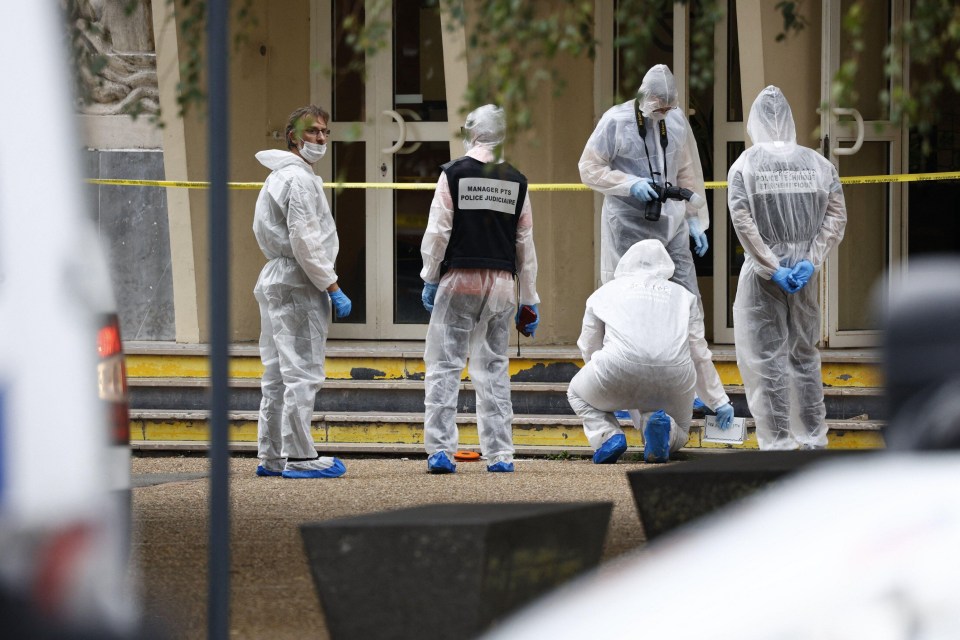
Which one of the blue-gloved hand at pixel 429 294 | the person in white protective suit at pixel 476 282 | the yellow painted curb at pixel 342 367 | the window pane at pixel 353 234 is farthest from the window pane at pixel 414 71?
the blue-gloved hand at pixel 429 294

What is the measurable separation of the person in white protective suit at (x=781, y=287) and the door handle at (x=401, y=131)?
11.7ft

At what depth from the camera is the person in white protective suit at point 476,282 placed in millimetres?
7848

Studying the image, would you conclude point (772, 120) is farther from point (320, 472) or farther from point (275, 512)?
point (275, 512)

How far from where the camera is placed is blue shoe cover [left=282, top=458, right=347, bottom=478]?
312 inches

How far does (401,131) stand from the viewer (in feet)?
37.1

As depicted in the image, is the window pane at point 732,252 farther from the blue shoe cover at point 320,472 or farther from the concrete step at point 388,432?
the blue shoe cover at point 320,472

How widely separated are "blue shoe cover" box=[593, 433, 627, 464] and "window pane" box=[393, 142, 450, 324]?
345cm

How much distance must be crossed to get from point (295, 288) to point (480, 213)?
102 centimetres

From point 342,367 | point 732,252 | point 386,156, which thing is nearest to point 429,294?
point 342,367

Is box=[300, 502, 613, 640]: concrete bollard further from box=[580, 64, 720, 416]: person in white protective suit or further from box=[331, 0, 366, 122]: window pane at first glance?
box=[331, 0, 366, 122]: window pane

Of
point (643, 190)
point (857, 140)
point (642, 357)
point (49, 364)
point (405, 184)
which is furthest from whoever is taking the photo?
point (405, 184)

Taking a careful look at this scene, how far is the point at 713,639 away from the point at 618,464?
709 cm

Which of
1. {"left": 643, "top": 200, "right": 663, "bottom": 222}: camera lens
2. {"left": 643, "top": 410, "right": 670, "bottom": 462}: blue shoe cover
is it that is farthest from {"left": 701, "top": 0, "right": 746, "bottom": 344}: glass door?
{"left": 643, "top": 410, "right": 670, "bottom": 462}: blue shoe cover

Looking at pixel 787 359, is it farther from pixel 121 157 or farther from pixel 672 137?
pixel 121 157
